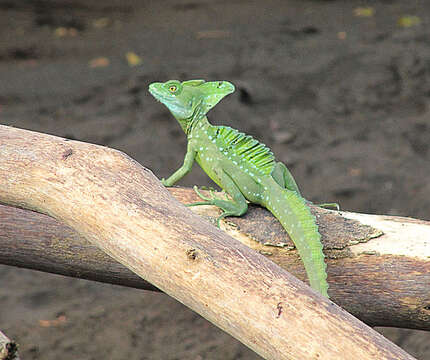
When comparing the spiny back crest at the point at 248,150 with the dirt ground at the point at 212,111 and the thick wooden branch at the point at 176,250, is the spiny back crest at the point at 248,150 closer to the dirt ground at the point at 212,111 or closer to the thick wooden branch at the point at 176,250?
the thick wooden branch at the point at 176,250

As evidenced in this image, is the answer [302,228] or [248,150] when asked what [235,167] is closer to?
[248,150]

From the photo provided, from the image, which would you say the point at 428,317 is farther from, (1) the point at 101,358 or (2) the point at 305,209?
(1) the point at 101,358

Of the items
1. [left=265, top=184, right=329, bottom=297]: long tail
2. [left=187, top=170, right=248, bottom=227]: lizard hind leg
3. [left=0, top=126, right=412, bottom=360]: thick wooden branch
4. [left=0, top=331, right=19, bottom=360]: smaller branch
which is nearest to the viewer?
[left=0, top=126, right=412, bottom=360]: thick wooden branch

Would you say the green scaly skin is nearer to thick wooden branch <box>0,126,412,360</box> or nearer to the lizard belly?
the lizard belly

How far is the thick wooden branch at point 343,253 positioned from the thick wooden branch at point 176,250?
53 cm

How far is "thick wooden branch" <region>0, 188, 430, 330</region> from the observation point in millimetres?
2646

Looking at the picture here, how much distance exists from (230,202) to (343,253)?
52 centimetres

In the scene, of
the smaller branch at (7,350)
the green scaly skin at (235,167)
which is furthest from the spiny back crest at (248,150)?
the smaller branch at (7,350)

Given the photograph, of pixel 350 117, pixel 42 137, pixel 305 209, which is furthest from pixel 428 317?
pixel 350 117

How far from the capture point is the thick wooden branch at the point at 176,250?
5.68 feet

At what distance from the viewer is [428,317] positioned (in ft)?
8.82

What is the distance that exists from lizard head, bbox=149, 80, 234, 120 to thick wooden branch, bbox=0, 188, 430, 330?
44cm

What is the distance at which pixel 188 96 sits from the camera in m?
3.11

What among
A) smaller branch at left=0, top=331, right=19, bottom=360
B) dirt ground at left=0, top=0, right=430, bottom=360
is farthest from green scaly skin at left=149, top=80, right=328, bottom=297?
dirt ground at left=0, top=0, right=430, bottom=360
